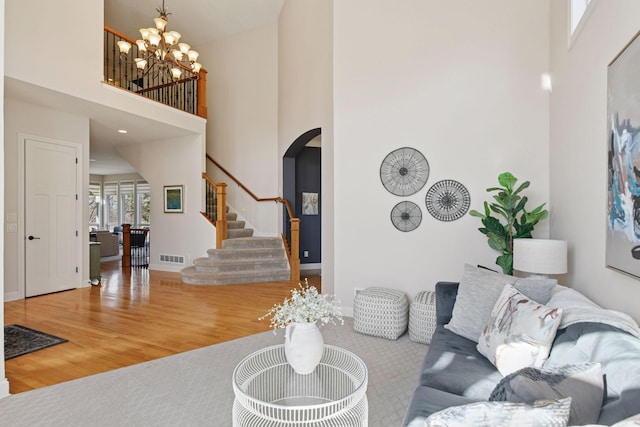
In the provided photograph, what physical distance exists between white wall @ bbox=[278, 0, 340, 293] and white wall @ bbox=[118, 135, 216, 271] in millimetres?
1845

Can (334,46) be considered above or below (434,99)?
above

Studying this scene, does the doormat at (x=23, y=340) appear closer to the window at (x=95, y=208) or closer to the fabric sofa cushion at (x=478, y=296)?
the fabric sofa cushion at (x=478, y=296)

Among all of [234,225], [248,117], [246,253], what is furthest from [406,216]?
[248,117]

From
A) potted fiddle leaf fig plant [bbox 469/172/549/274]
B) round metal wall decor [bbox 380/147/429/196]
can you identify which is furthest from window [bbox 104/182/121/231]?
potted fiddle leaf fig plant [bbox 469/172/549/274]

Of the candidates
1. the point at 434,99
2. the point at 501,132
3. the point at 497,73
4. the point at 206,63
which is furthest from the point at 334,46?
the point at 206,63

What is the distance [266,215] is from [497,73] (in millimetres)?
5293

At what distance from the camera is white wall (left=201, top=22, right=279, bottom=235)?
24.6 ft

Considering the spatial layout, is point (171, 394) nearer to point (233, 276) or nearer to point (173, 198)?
point (233, 276)

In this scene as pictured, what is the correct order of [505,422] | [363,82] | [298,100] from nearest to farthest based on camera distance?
[505,422], [363,82], [298,100]

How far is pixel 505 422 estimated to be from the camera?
87cm

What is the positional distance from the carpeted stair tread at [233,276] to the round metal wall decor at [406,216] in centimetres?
314

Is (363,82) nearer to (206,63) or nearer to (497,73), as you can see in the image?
(497,73)

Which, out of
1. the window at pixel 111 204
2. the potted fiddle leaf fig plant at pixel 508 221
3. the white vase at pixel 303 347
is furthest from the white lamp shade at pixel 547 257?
the window at pixel 111 204

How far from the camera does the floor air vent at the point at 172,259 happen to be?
7.19 m
